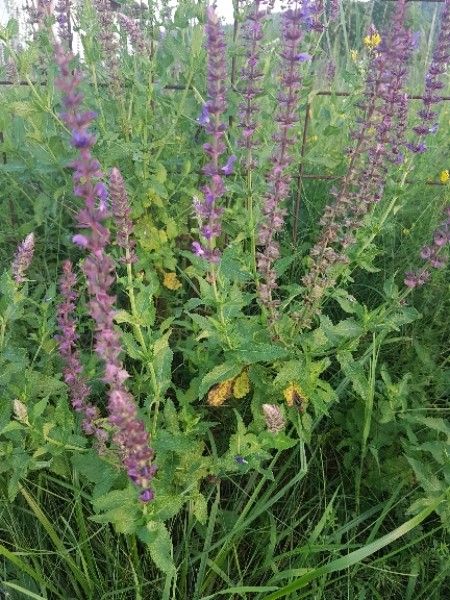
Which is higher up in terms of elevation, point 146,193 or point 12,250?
point 146,193

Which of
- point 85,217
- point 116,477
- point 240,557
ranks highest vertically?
point 85,217

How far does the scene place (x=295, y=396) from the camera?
2090 mm

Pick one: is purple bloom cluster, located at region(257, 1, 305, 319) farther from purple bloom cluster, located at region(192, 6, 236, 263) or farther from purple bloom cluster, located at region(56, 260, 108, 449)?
purple bloom cluster, located at region(56, 260, 108, 449)

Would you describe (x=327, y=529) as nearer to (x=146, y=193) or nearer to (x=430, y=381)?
(x=430, y=381)

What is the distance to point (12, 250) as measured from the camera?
3.01 meters

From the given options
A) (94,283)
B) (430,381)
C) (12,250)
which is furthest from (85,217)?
(12,250)

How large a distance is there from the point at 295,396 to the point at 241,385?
8.7 inches

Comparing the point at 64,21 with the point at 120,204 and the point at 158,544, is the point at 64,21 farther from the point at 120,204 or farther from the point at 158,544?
the point at 158,544

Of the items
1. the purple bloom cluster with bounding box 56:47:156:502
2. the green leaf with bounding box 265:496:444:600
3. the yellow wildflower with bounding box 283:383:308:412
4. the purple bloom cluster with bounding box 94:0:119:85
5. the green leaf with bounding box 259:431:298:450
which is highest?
the purple bloom cluster with bounding box 94:0:119:85

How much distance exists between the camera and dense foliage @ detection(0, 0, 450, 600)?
1.77 metres

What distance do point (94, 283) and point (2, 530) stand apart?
1.37 metres

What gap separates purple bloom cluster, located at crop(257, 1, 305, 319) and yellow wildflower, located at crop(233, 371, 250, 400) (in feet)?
0.83

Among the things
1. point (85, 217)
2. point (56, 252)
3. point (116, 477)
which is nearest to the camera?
point (85, 217)

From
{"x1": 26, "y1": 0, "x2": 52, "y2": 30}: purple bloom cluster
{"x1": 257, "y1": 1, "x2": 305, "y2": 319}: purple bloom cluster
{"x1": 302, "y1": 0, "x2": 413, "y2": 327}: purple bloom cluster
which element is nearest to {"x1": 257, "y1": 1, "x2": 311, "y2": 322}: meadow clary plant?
{"x1": 257, "y1": 1, "x2": 305, "y2": 319}: purple bloom cluster
